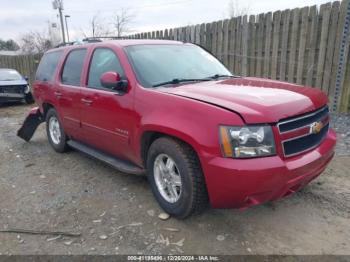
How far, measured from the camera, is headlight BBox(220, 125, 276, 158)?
2697mm

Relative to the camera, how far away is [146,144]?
3600 mm

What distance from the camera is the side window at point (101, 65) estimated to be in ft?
13.3

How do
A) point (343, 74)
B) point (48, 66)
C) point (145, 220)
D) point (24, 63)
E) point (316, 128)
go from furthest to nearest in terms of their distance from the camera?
1. point (24, 63)
2. point (343, 74)
3. point (48, 66)
4. point (145, 220)
5. point (316, 128)

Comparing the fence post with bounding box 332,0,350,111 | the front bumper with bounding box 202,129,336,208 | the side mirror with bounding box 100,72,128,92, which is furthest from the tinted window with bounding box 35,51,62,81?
the fence post with bounding box 332,0,350,111

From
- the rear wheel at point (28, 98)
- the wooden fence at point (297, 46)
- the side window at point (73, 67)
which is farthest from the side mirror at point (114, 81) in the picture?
the rear wheel at point (28, 98)

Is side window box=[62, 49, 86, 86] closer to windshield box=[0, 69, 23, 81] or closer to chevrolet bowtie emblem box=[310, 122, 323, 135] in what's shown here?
chevrolet bowtie emblem box=[310, 122, 323, 135]

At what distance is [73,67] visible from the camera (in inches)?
198

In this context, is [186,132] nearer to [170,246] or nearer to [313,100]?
[170,246]

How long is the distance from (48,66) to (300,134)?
4.69m

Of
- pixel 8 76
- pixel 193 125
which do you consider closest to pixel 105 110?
pixel 193 125

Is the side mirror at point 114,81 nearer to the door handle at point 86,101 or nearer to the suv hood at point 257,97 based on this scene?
the suv hood at point 257,97

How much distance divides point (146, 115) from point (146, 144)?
14.4 inches

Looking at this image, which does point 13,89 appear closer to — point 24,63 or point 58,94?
point 24,63

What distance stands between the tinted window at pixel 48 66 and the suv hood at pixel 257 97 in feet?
9.84
